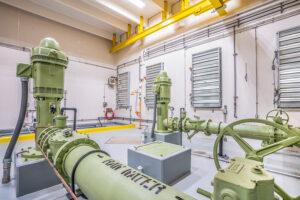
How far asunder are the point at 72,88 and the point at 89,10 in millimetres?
3208

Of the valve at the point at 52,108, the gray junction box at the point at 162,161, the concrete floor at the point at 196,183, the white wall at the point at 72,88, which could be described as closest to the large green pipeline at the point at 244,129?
the concrete floor at the point at 196,183

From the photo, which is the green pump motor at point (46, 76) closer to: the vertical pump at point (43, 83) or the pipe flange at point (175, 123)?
the vertical pump at point (43, 83)

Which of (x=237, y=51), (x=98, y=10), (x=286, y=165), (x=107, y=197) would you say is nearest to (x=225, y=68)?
(x=237, y=51)

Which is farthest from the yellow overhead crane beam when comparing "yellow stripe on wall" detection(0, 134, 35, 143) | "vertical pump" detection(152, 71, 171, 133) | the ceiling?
"yellow stripe on wall" detection(0, 134, 35, 143)

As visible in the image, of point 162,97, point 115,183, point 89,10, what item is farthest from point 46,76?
point 89,10

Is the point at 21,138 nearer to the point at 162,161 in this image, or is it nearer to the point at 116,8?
the point at 162,161

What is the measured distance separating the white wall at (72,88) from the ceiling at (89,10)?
1570 mm

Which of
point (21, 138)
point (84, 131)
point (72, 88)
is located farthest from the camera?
point (72, 88)

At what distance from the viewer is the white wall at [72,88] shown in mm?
4734

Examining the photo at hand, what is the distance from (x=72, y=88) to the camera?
20.4 ft

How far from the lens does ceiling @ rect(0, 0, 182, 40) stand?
4.94m

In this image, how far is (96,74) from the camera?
23.1 ft

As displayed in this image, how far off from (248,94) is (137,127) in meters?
4.28

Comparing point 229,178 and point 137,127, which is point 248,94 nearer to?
point 229,178
